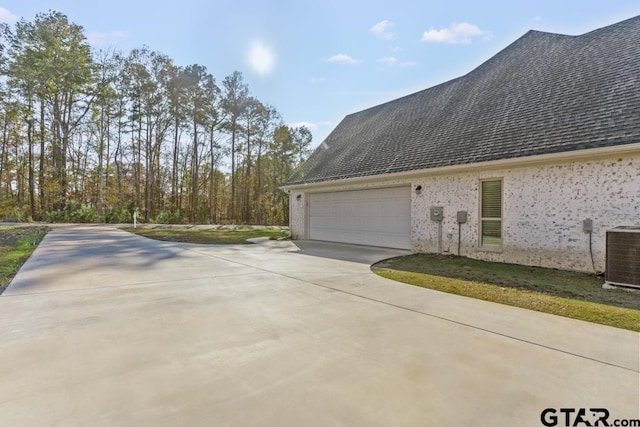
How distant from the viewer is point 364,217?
11.3 meters

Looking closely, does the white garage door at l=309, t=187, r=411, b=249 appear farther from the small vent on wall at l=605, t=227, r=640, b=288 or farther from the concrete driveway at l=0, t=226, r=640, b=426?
the concrete driveway at l=0, t=226, r=640, b=426

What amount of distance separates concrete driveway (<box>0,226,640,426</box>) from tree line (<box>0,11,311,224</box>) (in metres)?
23.8

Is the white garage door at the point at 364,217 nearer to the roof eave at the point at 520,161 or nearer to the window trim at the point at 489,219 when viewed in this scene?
the roof eave at the point at 520,161

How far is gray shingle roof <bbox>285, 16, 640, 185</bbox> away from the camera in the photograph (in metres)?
6.66

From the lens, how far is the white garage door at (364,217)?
33.2ft

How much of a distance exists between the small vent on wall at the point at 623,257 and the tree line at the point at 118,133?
26.2 meters

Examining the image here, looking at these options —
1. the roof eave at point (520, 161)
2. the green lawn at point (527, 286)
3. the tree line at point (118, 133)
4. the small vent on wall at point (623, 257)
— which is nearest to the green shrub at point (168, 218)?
the tree line at point (118, 133)

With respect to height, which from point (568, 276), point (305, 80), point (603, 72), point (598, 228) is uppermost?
point (305, 80)

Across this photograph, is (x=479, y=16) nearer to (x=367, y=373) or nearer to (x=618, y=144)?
(x=618, y=144)

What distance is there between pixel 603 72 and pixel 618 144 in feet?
9.44

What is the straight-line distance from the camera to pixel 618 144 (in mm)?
5809

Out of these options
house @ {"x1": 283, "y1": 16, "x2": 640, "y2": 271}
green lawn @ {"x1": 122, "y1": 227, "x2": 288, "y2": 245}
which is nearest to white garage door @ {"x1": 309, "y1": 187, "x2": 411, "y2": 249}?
house @ {"x1": 283, "y1": 16, "x2": 640, "y2": 271}

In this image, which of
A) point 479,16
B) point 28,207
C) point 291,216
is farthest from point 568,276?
point 28,207

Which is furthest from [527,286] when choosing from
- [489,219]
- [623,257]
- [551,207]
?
[489,219]
